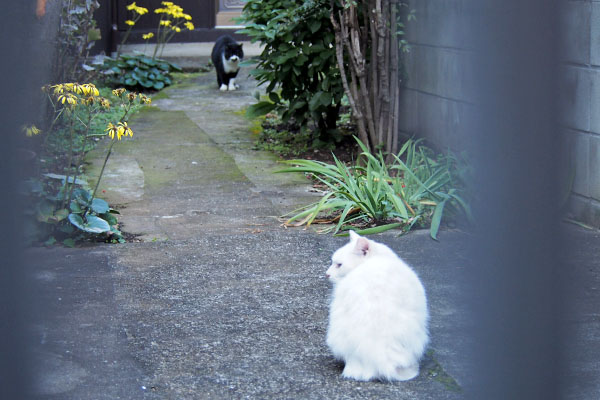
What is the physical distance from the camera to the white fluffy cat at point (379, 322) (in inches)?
90.0

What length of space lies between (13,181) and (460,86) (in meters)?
1.28

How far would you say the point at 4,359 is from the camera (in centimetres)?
71

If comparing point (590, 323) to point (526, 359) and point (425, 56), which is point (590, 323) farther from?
point (425, 56)

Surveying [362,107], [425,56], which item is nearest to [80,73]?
[362,107]

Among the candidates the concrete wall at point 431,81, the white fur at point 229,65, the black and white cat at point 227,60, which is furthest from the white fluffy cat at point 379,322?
the white fur at point 229,65

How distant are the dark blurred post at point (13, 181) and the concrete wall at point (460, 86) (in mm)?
415

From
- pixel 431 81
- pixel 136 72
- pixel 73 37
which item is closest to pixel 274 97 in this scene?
pixel 431 81

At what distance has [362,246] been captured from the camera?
250 centimetres

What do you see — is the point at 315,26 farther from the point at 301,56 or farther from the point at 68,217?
the point at 68,217

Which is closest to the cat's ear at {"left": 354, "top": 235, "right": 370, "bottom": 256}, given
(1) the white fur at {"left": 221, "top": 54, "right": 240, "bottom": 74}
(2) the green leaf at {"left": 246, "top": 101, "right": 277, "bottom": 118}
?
(2) the green leaf at {"left": 246, "top": 101, "right": 277, "bottom": 118}

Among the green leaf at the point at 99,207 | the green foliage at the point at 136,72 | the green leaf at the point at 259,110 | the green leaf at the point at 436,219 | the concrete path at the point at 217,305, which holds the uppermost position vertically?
the green foliage at the point at 136,72

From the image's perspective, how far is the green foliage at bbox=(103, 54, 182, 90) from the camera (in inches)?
357

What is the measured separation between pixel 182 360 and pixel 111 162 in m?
3.78

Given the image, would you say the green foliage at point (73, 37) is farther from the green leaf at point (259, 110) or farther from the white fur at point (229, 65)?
the white fur at point (229, 65)
